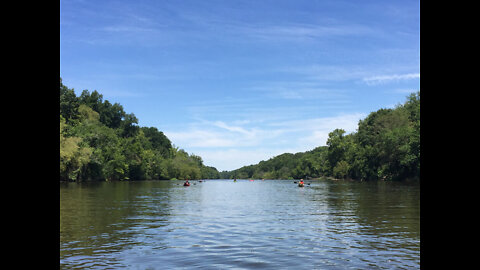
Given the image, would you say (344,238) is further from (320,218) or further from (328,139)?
(328,139)

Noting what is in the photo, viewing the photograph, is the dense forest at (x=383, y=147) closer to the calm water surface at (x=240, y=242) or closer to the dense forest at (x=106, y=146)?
the calm water surface at (x=240, y=242)

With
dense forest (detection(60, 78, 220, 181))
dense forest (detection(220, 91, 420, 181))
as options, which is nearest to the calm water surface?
dense forest (detection(60, 78, 220, 181))

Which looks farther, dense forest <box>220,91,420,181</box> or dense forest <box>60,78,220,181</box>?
dense forest <box>220,91,420,181</box>

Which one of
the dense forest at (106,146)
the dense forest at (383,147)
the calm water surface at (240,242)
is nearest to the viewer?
the calm water surface at (240,242)

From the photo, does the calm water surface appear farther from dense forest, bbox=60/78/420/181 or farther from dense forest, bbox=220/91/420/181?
dense forest, bbox=220/91/420/181

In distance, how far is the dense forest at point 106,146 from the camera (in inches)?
3430

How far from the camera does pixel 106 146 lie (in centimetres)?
11512

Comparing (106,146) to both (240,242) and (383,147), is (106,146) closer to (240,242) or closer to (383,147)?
(383,147)

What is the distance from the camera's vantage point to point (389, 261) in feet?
37.9

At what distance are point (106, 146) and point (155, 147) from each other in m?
75.7

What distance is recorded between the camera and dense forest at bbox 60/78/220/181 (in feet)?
286

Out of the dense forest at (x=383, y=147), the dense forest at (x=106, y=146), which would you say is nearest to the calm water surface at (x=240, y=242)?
the dense forest at (x=106, y=146)
